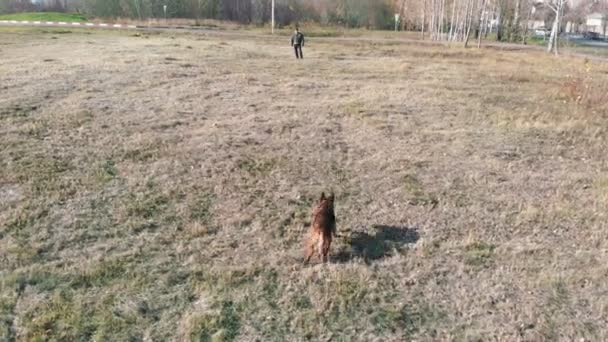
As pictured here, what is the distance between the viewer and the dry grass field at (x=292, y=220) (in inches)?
136

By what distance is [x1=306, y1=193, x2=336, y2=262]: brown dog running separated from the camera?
4066 mm

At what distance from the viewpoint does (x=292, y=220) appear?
16.1ft

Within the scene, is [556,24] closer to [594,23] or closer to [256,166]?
[256,166]

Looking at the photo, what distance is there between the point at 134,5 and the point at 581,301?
62334 millimetres

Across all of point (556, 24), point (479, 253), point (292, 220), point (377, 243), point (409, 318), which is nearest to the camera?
point (409, 318)

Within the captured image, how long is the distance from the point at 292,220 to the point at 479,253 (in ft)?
5.91

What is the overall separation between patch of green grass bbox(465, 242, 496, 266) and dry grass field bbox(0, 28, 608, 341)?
0.10 feet

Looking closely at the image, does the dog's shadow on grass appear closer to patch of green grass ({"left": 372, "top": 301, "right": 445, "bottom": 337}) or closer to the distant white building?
patch of green grass ({"left": 372, "top": 301, "right": 445, "bottom": 337})

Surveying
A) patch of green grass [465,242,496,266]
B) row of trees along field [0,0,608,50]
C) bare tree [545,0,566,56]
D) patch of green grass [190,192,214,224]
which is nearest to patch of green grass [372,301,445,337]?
patch of green grass [465,242,496,266]

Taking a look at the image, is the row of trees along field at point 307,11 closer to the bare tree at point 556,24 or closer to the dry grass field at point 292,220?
the bare tree at point 556,24

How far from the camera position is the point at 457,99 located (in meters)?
11.1

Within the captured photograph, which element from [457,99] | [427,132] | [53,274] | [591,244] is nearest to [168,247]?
[53,274]

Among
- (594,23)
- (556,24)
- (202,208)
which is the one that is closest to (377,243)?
(202,208)

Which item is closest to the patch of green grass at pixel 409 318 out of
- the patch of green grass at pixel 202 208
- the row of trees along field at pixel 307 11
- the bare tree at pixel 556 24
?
the patch of green grass at pixel 202 208
